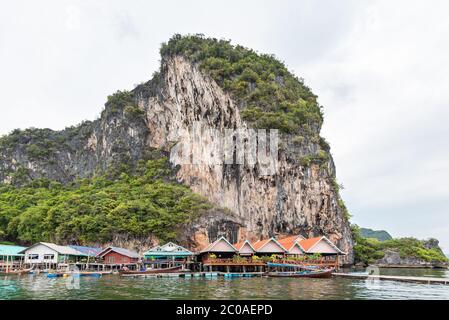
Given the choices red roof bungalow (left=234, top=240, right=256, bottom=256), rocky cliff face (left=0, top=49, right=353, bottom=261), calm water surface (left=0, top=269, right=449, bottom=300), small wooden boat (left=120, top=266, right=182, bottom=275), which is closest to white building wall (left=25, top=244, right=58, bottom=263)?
small wooden boat (left=120, top=266, right=182, bottom=275)

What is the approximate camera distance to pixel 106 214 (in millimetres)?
48656

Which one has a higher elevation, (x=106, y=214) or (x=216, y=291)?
(x=106, y=214)

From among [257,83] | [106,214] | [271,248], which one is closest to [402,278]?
[271,248]

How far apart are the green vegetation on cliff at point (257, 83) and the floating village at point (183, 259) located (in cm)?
1819

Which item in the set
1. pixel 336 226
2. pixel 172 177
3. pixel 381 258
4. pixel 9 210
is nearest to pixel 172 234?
pixel 172 177

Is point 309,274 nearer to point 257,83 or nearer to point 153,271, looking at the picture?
→ point 153,271

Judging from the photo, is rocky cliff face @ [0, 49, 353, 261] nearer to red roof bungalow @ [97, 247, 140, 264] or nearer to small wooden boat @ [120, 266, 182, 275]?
→ red roof bungalow @ [97, 247, 140, 264]

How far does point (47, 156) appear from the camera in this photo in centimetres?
7962

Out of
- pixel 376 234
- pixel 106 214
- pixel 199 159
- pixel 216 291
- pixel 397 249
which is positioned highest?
pixel 199 159

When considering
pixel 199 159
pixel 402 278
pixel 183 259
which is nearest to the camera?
pixel 402 278

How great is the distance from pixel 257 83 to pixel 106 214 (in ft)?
91.9

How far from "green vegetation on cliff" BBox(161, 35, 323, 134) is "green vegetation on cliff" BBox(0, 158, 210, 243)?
14934mm

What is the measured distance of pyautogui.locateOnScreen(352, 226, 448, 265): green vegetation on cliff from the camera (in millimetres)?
64062
